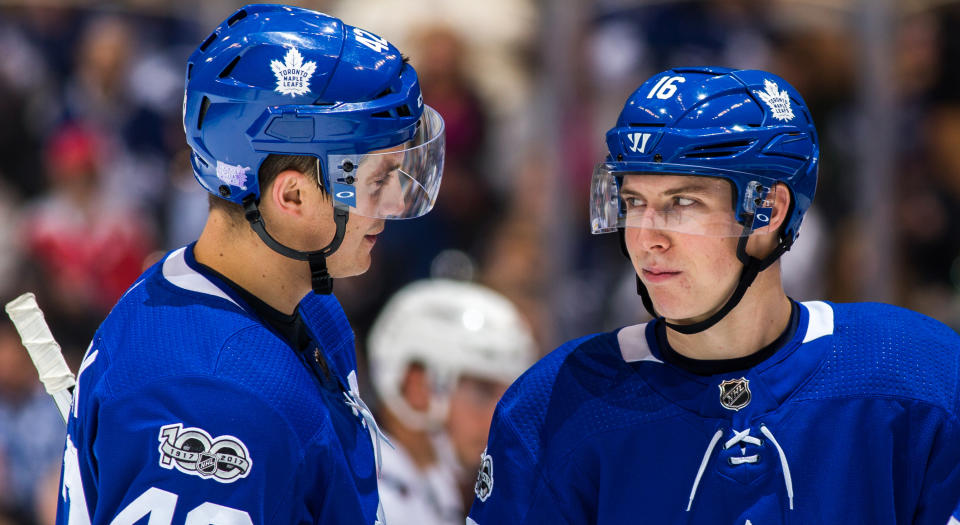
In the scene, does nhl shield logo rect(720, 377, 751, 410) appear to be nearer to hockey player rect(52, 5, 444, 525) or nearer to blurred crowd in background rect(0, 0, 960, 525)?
hockey player rect(52, 5, 444, 525)

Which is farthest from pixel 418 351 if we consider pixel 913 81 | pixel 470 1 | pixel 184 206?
pixel 913 81

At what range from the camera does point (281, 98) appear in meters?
2.03

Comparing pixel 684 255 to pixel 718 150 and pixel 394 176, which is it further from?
pixel 394 176

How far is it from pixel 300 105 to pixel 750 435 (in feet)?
3.41

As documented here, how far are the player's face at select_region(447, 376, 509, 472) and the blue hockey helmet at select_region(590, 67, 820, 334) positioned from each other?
182 centimetres

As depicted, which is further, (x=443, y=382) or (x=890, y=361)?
(x=443, y=382)

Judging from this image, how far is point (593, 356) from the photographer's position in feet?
7.52

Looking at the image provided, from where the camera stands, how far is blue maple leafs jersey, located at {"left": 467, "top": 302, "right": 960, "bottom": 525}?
2.05 m

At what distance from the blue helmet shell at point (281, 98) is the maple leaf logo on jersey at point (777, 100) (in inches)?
28.1

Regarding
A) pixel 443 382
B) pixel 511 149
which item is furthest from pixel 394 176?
pixel 511 149

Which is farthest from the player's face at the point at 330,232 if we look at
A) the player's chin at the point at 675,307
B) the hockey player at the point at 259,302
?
the player's chin at the point at 675,307

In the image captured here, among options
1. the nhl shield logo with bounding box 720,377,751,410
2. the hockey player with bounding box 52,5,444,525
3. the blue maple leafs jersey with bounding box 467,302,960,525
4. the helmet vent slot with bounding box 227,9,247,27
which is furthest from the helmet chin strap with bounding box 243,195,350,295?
the nhl shield logo with bounding box 720,377,751,410

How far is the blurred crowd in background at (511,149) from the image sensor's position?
508cm


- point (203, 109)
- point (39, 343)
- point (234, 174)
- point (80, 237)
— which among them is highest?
point (203, 109)
